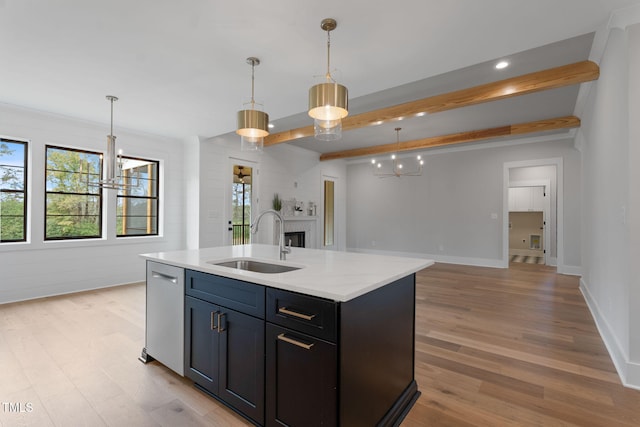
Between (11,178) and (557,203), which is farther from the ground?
(11,178)

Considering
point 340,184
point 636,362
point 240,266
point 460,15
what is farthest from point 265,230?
point 636,362

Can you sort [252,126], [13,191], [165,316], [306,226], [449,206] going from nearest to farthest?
[165,316]
[252,126]
[13,191]
[449,206]
[306,226]

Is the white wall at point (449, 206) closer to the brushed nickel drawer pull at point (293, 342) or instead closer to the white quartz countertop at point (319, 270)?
the white quartz countertop at point (319, 270)

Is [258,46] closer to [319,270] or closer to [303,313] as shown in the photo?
[319,270]

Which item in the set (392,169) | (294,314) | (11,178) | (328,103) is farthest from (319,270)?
(392,169)

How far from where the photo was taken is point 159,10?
2.12 metres

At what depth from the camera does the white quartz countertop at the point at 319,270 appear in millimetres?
1427

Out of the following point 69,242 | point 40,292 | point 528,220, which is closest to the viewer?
point 40,292

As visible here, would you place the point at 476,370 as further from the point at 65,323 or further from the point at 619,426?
the point at 65,323

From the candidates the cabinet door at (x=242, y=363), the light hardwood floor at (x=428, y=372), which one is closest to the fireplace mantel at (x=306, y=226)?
the light hardwood floor at (x=428, y=372)

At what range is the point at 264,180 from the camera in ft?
21.7

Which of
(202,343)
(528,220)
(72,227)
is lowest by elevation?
(202,343)

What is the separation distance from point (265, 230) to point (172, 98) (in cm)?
348

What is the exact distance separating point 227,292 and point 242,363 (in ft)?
1.34
